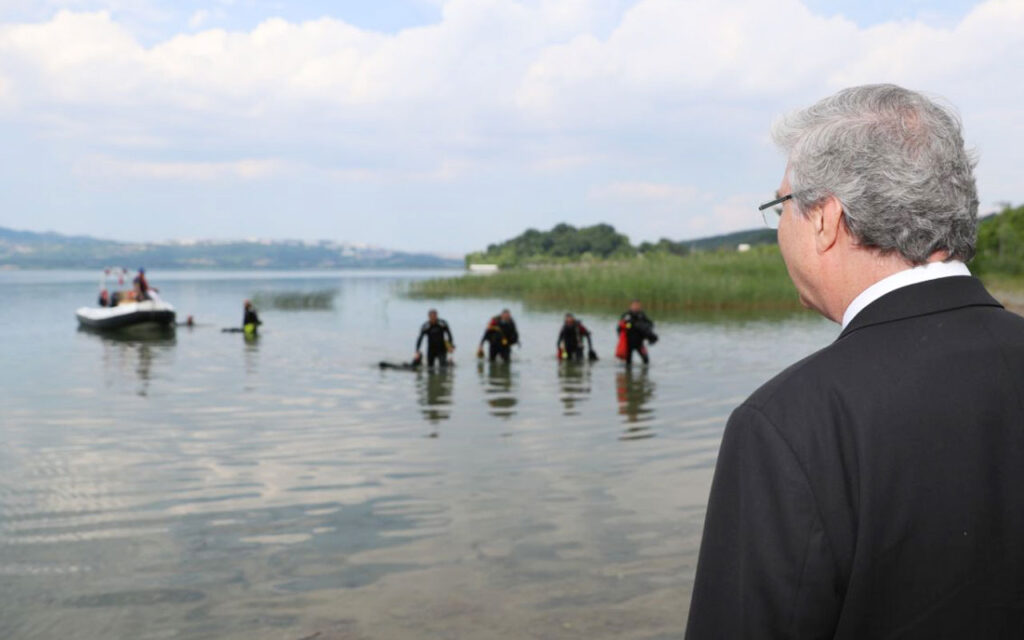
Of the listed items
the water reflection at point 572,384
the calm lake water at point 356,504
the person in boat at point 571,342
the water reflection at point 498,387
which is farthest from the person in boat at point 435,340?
the person in boat at point 571,342

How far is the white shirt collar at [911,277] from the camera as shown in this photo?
1.73 m

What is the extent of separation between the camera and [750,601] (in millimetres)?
1643

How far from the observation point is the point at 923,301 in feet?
5.57

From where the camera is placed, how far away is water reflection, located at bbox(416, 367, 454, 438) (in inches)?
615

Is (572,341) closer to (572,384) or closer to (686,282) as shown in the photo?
(572,384)

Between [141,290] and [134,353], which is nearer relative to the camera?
[134,353]

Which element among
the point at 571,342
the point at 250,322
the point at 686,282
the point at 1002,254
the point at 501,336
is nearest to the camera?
the point at 501,336

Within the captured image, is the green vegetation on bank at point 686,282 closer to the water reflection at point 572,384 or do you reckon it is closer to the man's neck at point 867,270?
the water reflection at point 572,384

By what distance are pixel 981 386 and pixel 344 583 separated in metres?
5.95

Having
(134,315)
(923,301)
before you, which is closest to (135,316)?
(134,315)

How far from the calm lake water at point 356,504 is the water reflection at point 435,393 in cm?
9

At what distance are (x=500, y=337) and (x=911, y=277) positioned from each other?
22.6m

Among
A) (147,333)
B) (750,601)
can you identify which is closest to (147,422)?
(750,601)

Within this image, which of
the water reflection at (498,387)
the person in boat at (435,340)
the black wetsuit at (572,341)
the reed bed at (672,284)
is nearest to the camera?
the water reflection at (498,387)
